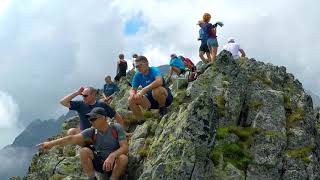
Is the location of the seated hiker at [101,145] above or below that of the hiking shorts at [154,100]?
below

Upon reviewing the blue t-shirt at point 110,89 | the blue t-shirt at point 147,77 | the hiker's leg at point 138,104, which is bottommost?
the hiker's leg at point 138,104

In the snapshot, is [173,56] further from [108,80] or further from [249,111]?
[249,111]

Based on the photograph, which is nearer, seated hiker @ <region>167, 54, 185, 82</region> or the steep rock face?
the steep rock face

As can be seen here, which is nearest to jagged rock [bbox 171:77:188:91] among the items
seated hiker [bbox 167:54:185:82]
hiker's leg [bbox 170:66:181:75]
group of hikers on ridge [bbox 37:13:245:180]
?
group of hikers on ridge [bbox 37:13:245:180]

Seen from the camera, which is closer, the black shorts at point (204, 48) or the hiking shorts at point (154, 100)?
the hiking shorts at point (154, 100)

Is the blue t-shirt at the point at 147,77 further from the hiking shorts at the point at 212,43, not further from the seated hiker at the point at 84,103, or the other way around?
the hiking shorts at the point at 212,43

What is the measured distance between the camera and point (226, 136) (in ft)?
59.6

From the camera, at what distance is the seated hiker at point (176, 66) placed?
32.3 m

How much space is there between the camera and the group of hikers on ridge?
1554 cm

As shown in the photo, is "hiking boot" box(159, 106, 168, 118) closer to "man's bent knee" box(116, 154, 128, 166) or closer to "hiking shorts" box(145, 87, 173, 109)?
"hiking shorts" box(145, 87, 173, 109)

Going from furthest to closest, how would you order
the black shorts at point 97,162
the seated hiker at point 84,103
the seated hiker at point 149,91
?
the seated hiker at point 149,91 → the seated hiker at point 84,103 → the black shorts at point 97,162

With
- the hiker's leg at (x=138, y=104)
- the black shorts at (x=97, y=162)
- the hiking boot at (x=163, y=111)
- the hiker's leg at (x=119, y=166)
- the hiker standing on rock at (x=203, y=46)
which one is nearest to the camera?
the hiker's leg at (x=119, y=166)

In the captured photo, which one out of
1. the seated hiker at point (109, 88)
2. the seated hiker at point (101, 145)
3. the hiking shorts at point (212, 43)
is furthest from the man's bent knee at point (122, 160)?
the seated hiker at point (109, 88)

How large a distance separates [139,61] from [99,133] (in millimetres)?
4440
